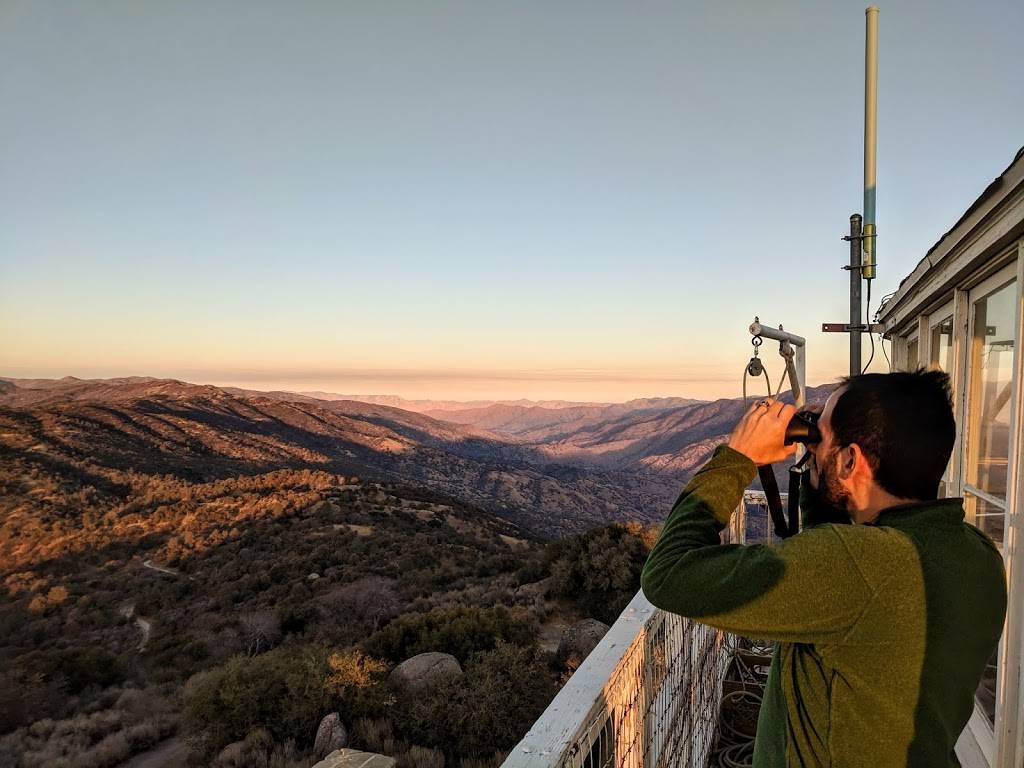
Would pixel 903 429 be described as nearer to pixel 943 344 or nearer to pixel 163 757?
pixel 943 344

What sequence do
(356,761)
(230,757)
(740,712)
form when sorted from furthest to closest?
(230,757) < (356,761) < (740,712)

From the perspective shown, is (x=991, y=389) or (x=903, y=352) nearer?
(x=991, y=389)

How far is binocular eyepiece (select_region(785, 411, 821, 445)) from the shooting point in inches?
50.9

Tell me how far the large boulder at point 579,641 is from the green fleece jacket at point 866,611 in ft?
31.1

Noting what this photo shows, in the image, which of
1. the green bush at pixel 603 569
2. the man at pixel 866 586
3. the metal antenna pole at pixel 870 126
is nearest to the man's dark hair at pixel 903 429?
the man at pixel 866 586

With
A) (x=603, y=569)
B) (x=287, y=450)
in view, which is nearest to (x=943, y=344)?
(x=603, y=569)

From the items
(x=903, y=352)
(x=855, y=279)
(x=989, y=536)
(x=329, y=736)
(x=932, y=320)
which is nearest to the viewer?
(x=989, y=536)

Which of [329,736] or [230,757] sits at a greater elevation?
[329,736]

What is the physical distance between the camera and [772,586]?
3.39ft

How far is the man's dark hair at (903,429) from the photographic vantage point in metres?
1.15

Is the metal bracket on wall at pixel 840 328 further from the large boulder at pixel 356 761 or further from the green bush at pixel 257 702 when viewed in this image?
the green bush at pixel 257 702

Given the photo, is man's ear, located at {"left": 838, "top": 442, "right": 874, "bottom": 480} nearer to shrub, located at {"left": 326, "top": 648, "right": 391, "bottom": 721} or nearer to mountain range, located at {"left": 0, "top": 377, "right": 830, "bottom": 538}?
shrub, located at {"left": 326, "top": 648, "right": 391, "bottom": 721}

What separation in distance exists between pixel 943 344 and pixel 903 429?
3.18 meters

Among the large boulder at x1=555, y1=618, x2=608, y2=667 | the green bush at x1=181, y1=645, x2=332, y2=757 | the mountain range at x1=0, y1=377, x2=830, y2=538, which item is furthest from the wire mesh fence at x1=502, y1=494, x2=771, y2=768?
the mountain range at x1=0, y1=377, x2=830, y2=538
